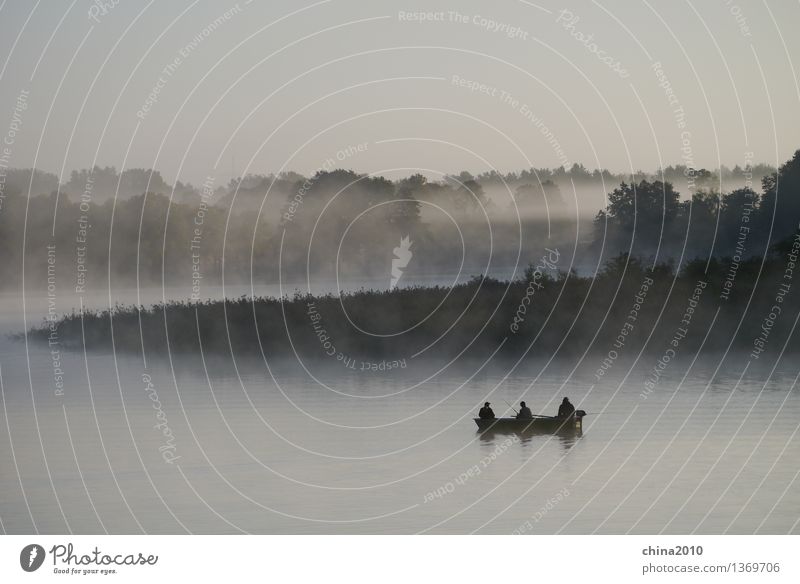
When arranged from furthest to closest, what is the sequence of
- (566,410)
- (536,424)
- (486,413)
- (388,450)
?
(486,413), (536,424), (566,410), (388,450)

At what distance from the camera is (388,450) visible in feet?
103

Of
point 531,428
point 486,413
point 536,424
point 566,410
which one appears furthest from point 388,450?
point 566,410

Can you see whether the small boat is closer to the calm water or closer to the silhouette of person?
the silhouette of person

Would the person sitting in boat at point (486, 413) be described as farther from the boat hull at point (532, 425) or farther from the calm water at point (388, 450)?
the calm water at point (388, 450)

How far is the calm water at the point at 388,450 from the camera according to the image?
1033 inches

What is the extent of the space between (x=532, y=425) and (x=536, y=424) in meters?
0.09

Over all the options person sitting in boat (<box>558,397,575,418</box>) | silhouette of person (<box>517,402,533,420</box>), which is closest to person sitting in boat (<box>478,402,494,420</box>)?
silhouette of person (<box>517,402,533,420</box>)

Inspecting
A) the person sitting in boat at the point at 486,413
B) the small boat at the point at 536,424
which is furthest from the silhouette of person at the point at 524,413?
the person sitting in boat at the point at 486,413

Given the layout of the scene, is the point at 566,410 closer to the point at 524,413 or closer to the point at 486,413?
the point at 524,413

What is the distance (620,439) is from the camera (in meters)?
32.3

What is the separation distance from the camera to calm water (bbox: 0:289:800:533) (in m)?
26.2

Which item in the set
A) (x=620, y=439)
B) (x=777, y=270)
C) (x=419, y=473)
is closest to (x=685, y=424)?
(x=620, y=439)

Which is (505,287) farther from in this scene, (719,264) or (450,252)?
(719,264)
